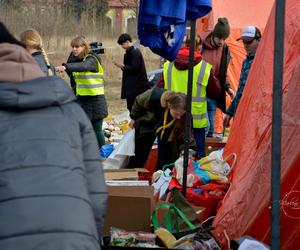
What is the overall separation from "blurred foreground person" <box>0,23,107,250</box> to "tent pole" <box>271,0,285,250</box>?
2.91ft

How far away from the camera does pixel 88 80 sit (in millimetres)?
8664

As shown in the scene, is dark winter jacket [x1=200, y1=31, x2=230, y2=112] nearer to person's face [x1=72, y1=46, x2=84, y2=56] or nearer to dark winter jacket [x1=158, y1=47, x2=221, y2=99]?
dark winter jacket [x1=158, y1=47, x2=221, y2=99]

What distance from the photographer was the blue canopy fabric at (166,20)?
A: 423cm

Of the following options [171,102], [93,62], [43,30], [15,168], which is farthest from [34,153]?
[43,30]

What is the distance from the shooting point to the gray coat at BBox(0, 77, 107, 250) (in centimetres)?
218

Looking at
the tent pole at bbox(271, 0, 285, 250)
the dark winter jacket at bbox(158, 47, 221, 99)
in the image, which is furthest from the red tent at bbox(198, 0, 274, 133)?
the tent pole at bbox(271, 0, 285, 250)

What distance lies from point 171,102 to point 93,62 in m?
2.48

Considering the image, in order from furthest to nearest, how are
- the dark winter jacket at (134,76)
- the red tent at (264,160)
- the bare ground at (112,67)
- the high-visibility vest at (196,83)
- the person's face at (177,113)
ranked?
the bare ground at (112,67), the dark winter jacket at (134,76), the high-visibility vest at (196,83), the person's face at (177,113), the red tent at (264,160)

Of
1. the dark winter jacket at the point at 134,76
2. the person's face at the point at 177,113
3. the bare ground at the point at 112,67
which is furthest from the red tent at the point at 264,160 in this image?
the bare ground at the point at 112,67

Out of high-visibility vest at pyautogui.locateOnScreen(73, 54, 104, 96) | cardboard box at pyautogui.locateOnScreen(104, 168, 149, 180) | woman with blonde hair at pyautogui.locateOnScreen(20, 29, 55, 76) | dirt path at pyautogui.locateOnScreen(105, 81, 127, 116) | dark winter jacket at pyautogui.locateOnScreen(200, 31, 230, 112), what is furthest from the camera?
dirt path at pyautogui.locateOnScreen(105, 81, 127, 116)

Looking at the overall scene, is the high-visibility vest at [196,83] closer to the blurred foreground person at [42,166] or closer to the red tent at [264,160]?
the red tent at [264,160]

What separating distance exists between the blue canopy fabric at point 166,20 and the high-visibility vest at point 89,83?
4.09 meters

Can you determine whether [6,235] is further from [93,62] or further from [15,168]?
[93,62]

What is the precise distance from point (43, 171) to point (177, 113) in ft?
13.3
